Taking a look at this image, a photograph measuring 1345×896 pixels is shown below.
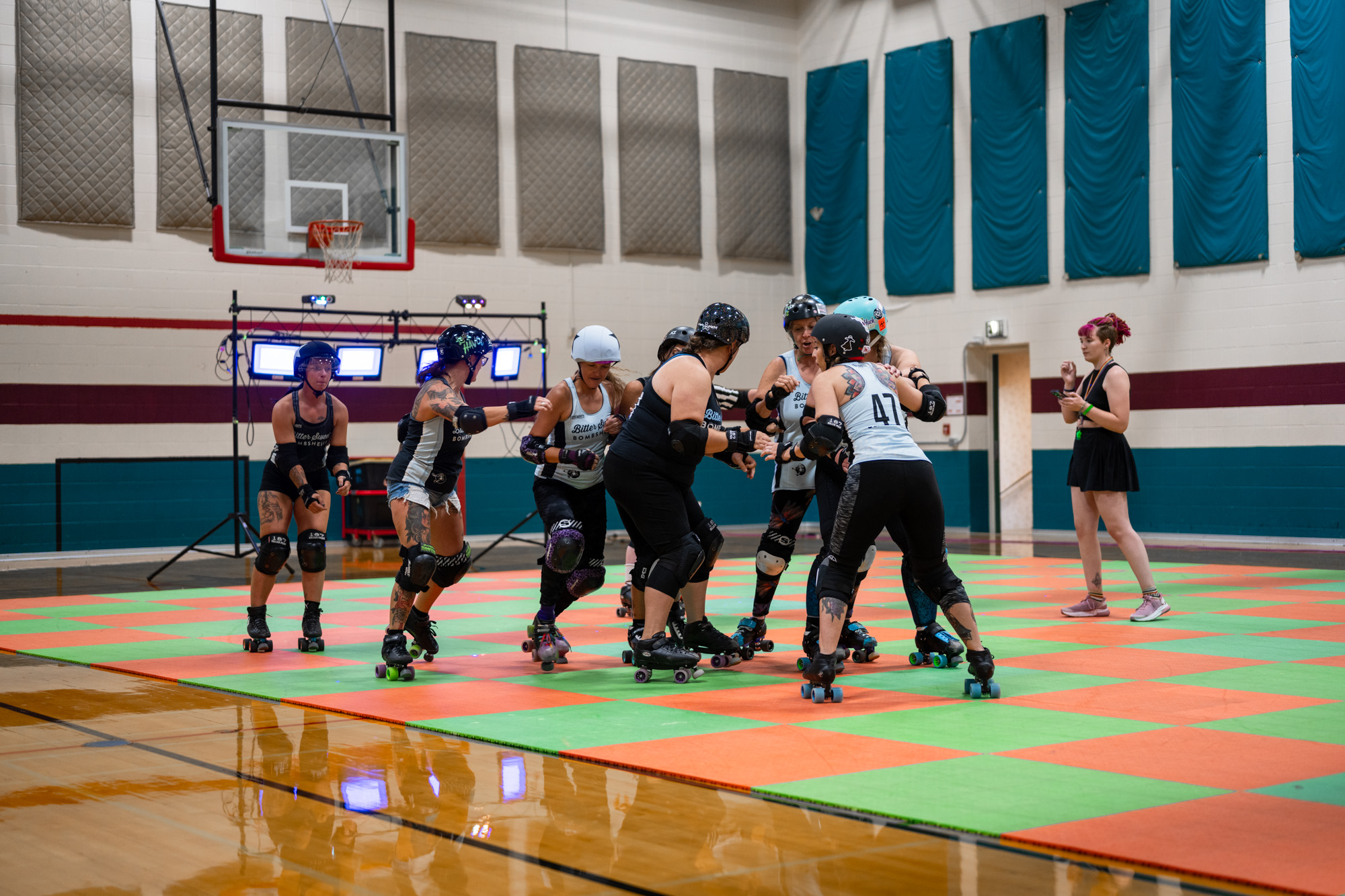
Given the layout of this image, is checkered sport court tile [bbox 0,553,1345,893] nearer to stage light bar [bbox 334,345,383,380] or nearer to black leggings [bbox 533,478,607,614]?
black leggings [bbox 533,478,607,614]

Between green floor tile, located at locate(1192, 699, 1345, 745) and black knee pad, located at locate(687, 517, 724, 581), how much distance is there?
262cm

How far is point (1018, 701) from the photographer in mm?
6184

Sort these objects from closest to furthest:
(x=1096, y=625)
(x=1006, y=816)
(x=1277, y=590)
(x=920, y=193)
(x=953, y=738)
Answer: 1. (x=1006, y=816)
2. (x=953, y=738)
3. (x=1096, y=625)
4. (x=1277, y=590)
5. (x=920, y=193)

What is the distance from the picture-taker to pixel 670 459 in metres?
6.86

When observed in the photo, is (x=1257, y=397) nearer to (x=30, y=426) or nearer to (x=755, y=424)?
(x=755, y=424)

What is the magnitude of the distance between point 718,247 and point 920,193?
141 inches

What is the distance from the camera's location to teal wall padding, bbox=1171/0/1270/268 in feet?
57.3

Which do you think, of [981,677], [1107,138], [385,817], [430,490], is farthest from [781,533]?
[1107,138]

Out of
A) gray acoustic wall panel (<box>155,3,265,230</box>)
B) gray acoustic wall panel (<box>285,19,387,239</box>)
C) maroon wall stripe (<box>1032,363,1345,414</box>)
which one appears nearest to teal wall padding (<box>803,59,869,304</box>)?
maroon wall stripe (<box>1032,363,1345,414</box>)

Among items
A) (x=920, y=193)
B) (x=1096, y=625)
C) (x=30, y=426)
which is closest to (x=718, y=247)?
(x=920, y=193)

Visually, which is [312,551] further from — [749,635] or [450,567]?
[749,635]

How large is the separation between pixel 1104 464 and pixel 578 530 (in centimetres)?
415

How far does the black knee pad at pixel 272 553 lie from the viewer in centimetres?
842

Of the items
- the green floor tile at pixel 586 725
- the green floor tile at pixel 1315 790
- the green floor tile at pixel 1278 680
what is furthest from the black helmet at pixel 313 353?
the green floor tile at pixel 1315 790
